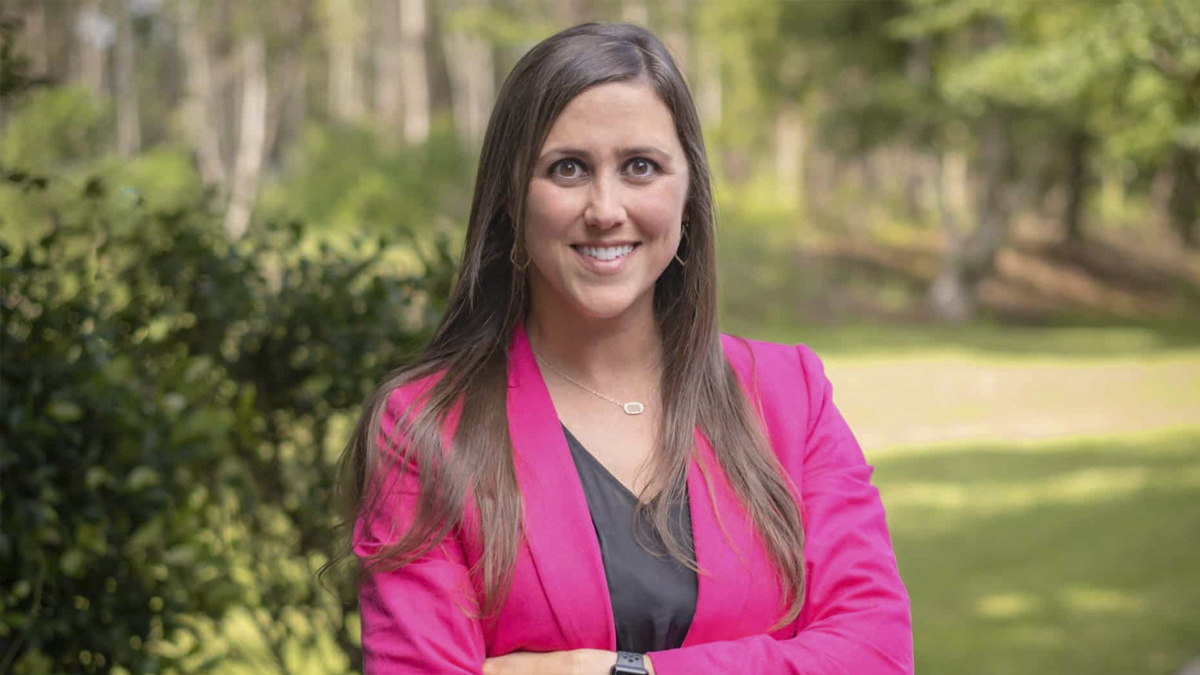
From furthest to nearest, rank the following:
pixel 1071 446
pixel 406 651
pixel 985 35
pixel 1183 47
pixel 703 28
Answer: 1. pixel 703 28
2. pixel 985 35
3. pixel 1071 446
4. pixel 1183 47
5. pixel 406 651

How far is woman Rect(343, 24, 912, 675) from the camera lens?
1879mm

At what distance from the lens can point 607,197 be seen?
1874 mm

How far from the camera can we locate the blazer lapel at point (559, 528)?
1869 mm

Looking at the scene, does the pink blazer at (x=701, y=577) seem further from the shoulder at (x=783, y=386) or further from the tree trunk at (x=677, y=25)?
the tree trunk at (x=677, y=25)

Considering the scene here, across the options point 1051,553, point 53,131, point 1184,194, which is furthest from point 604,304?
point 1184,194

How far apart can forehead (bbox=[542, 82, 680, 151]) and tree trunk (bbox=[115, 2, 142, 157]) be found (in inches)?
1577

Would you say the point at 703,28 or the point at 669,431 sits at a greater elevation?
the point at 703,28

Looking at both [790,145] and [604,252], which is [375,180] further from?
[604,252]

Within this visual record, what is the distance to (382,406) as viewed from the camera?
2.01 metres

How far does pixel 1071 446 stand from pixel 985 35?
18508 millimetres

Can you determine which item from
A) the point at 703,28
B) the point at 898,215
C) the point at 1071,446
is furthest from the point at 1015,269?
the point at 1071,446

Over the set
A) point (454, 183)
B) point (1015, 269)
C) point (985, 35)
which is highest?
point (985, 35)

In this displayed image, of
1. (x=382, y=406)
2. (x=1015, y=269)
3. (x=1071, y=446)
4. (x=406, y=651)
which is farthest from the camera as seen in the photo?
(x=1015, y=269)

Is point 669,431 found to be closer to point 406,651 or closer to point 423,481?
point 423,481
